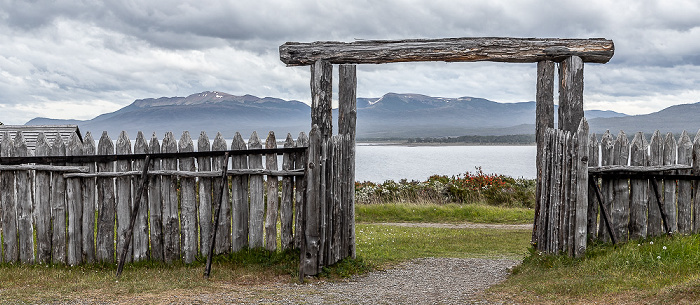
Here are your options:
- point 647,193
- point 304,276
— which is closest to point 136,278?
point 304,276

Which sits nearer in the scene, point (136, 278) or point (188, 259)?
point (136, 278)

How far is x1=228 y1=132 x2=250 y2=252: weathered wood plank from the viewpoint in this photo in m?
9.82

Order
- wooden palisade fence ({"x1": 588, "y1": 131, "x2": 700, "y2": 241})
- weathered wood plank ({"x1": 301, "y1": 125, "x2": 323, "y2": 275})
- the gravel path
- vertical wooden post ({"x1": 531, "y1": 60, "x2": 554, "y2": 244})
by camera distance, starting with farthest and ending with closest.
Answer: vertical wooden post ({"x1": 531, "y1": 60, "x2": 554, "y2": 244})
wooden palisade fence ({"x1": 588, "y1": 131, "x2": 700, "y2": 241})
weathered wood plank ({"x1": 301, "y1": 125, "x2": 323, "y2": 275})
the gravel path

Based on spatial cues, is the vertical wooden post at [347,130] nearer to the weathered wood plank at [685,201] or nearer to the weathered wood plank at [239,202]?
the weathered wood plank at [239,202]

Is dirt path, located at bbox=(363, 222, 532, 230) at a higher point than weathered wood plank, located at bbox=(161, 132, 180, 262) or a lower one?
lower

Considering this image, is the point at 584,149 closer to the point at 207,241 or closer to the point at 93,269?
the point at 207,241

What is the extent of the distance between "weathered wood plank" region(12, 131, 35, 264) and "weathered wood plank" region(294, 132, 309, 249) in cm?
443

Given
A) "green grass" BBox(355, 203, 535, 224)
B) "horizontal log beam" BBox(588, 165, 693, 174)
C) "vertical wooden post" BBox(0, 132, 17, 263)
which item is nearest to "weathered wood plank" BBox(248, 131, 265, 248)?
"vertical wooden post" BBox(0, 132, 17, 263)

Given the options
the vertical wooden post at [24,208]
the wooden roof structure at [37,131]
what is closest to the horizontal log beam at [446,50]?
the vertical wooden post at [24,208]

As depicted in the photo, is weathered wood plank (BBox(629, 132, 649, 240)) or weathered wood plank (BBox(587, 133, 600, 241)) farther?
weathered wood plank (BBox(629, 132, 649, 240))

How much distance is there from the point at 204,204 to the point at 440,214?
12.3 meters

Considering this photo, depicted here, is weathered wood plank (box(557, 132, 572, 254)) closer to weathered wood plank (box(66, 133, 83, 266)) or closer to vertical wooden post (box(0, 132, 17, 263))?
weathered wood plank (box(66, 133, 83, 266))

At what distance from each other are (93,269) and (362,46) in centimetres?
578

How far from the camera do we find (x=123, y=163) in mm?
9781
